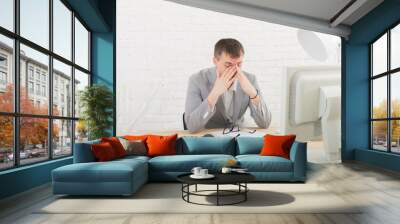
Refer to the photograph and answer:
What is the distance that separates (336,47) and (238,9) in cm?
263

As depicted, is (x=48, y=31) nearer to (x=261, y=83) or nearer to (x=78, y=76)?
(x=78, y=76)

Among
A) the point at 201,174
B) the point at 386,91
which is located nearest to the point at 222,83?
the point at 386,91

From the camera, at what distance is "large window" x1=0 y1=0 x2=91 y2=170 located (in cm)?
497

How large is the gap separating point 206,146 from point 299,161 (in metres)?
1.70

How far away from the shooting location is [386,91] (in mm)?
8359

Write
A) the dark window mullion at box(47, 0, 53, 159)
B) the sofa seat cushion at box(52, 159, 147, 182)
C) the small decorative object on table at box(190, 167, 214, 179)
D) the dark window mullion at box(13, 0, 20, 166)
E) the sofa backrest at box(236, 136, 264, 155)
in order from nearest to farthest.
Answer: the small decorative object on table at box(190, 167, 214, 179) → the sofa seat cushion at box(52, 159, 147, 182) → the dark window mullion at box(13, 0, 20, 166) → the dark window mullion at box(47, 0, 53, 159) → the sofa backrest at box(236, 136, 264, 155)

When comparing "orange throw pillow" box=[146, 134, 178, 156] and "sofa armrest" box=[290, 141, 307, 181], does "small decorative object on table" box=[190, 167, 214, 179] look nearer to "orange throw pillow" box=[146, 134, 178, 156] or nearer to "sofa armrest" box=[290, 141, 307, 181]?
"sofa armrest" box=[290, 141, 307, 181]

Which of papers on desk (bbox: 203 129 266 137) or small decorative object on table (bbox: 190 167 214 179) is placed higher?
papers on desk (bbox: 203 129 266 137)

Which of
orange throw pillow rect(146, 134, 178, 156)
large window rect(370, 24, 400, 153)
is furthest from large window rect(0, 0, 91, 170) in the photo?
large window rect(370, 24, 400, 153)

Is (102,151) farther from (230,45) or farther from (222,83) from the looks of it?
(230,45)

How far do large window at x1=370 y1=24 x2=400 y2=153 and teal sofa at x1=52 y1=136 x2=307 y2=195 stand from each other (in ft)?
9.51

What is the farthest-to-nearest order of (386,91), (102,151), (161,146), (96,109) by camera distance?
1. (386,91)
2. (96,109)
3. (161,146)
4. (102,151)

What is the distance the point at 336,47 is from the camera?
9477 mm

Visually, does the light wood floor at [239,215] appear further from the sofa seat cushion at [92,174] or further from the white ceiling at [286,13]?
the white ceiling at [286,13]
